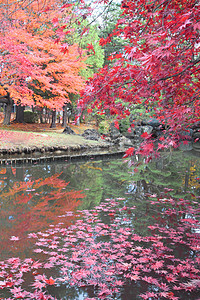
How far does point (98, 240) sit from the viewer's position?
376 centimetres

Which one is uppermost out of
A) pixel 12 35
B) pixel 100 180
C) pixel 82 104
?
pixel 12 35

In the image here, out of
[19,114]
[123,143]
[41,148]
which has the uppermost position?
[19,114]

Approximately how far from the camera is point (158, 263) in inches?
121

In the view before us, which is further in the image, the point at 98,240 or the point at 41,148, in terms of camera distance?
the point at 41,148

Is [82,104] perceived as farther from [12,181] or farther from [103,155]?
[103,155]

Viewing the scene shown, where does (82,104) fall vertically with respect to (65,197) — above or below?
above

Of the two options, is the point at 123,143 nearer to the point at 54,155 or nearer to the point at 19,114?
the point at 54,155

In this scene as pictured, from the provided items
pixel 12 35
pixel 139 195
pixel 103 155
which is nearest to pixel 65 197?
pixel 139 195

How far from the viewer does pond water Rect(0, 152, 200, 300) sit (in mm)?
2650

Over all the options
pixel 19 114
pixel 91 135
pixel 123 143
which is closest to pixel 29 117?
pixel 19 114

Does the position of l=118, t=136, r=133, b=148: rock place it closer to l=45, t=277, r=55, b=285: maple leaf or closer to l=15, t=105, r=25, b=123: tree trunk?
l=15, t=105, r=25, b=123: tree trunk

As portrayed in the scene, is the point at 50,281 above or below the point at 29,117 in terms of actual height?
below

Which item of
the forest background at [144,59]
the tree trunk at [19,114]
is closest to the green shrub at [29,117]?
the tree trunk at [19,114]

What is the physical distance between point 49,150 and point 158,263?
10.6 meters
